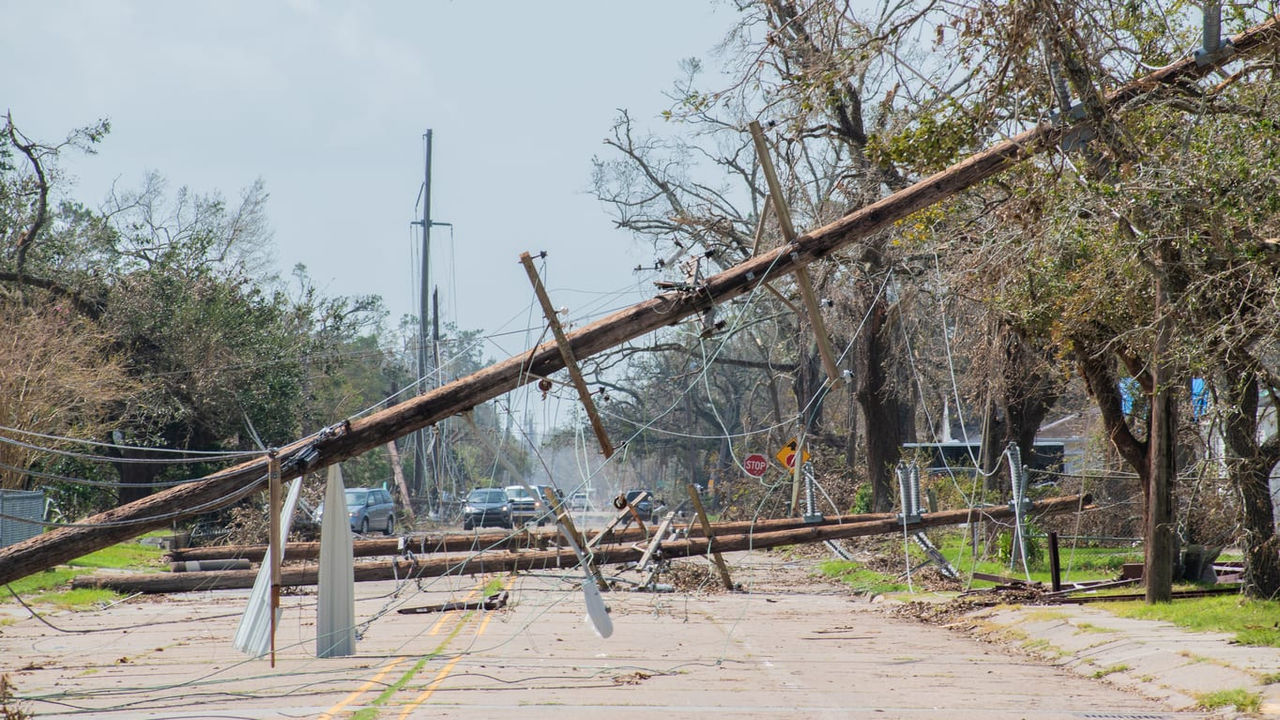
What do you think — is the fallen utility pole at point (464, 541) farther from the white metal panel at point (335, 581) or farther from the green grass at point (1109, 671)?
the green grass at point (1109, 671)

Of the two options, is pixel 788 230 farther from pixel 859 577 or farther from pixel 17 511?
pixel 17 511

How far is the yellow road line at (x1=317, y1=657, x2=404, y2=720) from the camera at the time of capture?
28.8ft

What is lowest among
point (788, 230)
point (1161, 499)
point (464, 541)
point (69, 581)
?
point (69, 581)

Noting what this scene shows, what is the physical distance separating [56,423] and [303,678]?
19.9 metres

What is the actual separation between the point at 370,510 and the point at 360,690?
2954cm

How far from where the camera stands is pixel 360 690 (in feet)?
33.3

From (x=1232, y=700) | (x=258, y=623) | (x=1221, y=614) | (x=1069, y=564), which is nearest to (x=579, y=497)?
(x=258, y=623)

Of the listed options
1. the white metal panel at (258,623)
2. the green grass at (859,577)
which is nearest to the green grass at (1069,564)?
the green grass at (859,577)

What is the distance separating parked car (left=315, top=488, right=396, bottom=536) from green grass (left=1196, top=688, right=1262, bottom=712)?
3041 centimetres

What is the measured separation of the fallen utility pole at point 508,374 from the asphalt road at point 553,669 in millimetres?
1429

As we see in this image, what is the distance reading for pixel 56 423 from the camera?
27.9 m

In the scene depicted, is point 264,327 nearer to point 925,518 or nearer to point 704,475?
point 925,518

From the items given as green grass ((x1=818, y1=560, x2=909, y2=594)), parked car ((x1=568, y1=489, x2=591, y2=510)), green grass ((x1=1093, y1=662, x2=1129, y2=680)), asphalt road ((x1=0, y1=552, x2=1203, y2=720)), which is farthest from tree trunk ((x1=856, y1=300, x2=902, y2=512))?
green grass ((x1=1093, y1=662, x2=1129, y2=680))

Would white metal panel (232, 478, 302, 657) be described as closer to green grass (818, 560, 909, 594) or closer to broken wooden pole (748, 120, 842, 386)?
broken wooden pole (748, 120, 842, 386)
